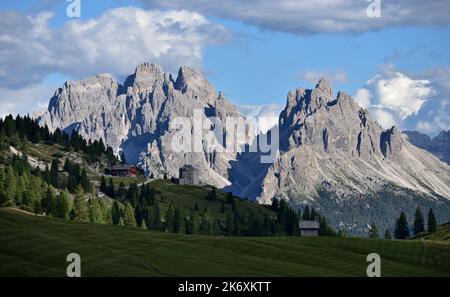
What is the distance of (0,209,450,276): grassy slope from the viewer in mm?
122312

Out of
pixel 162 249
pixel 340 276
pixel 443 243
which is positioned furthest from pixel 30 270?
pixel 443 243

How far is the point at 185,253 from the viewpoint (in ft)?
459

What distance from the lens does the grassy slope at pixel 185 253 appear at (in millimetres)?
122312

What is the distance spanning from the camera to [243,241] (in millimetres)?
156125

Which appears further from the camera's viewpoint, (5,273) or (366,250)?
(366,250)
